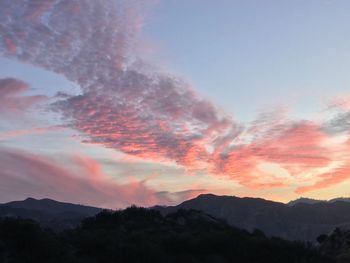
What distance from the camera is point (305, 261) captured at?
36.1 metres

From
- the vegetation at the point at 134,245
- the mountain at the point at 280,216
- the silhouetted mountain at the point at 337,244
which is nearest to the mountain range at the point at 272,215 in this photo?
the mountain at the point at 280,216

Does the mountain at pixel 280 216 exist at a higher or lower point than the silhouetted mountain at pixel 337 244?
higher

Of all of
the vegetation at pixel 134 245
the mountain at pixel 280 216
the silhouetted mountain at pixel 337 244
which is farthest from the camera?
the mountain at pixel 280 216

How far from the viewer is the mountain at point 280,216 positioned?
151250mm

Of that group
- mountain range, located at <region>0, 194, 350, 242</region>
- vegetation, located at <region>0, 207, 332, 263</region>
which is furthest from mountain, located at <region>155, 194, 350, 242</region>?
vegetation, located at <region>0, 207, 332, 263</region>

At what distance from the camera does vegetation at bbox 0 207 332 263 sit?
2600cm

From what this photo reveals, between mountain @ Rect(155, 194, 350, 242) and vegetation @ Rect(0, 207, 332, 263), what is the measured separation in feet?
348

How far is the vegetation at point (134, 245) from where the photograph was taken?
2600 centimetres

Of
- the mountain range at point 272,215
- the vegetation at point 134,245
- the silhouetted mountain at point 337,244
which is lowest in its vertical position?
the vegetation at point 134,245

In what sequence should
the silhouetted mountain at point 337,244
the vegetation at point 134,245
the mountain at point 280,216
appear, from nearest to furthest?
the vegetation at point 134,245 < the silhouetted mountain at point 337,244 < the mountain at point 280,216

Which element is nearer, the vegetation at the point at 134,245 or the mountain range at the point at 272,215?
the vegetation at the point at 134,245

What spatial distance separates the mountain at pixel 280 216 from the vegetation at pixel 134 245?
4180 inches

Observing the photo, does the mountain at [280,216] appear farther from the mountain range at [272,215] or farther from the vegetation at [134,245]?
the vegetation at [134,245]

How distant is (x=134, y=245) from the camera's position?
30984 millimetres
